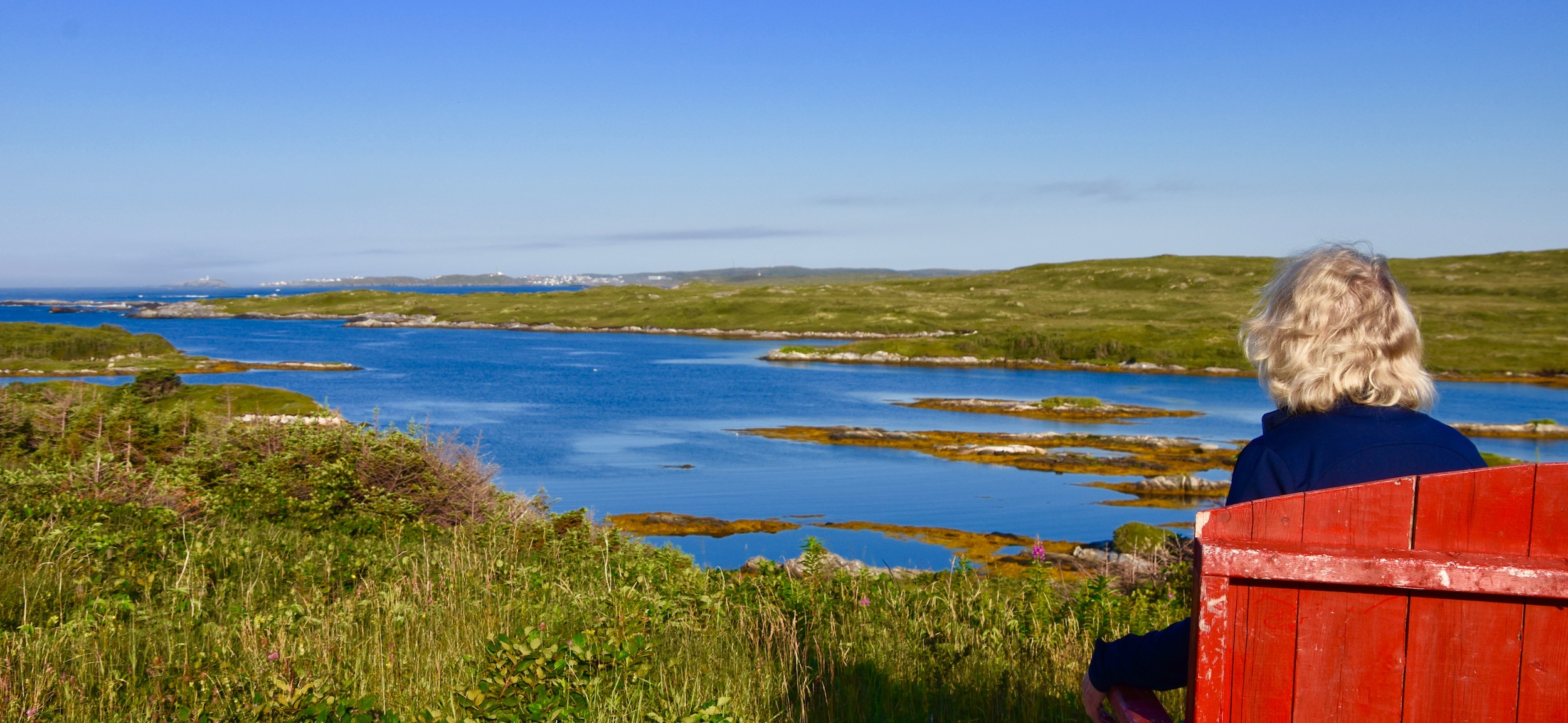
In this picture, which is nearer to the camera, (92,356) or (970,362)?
(92,356)

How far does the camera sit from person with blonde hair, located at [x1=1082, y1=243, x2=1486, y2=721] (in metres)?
2.41

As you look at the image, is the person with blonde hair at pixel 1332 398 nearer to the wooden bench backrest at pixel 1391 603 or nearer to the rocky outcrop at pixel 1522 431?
the wooden bench backrest at pixel 1391 603

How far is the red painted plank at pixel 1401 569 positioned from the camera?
1898mm

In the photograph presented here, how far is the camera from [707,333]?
330ft

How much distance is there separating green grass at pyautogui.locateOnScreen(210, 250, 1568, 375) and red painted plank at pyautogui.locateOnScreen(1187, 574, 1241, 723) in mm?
59179

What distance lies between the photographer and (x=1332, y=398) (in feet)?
8.42

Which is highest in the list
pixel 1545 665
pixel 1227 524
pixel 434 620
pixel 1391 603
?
pixel 1227 524

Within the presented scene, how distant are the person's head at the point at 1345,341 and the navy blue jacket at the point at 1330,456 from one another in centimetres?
5

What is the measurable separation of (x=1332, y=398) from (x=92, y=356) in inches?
2349

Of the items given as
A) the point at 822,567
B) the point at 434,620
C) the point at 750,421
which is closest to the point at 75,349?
the point at 750,421

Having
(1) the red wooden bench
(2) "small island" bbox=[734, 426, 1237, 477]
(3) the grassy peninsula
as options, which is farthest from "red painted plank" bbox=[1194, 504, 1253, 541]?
(3) the grassy peninsula

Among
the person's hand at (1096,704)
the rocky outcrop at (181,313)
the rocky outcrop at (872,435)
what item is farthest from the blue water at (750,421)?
the rocky outcrop at (181,313)

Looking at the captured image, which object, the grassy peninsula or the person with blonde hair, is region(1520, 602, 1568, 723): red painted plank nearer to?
the person with blonde hair

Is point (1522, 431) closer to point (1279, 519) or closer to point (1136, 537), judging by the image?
point (1136, 537)
